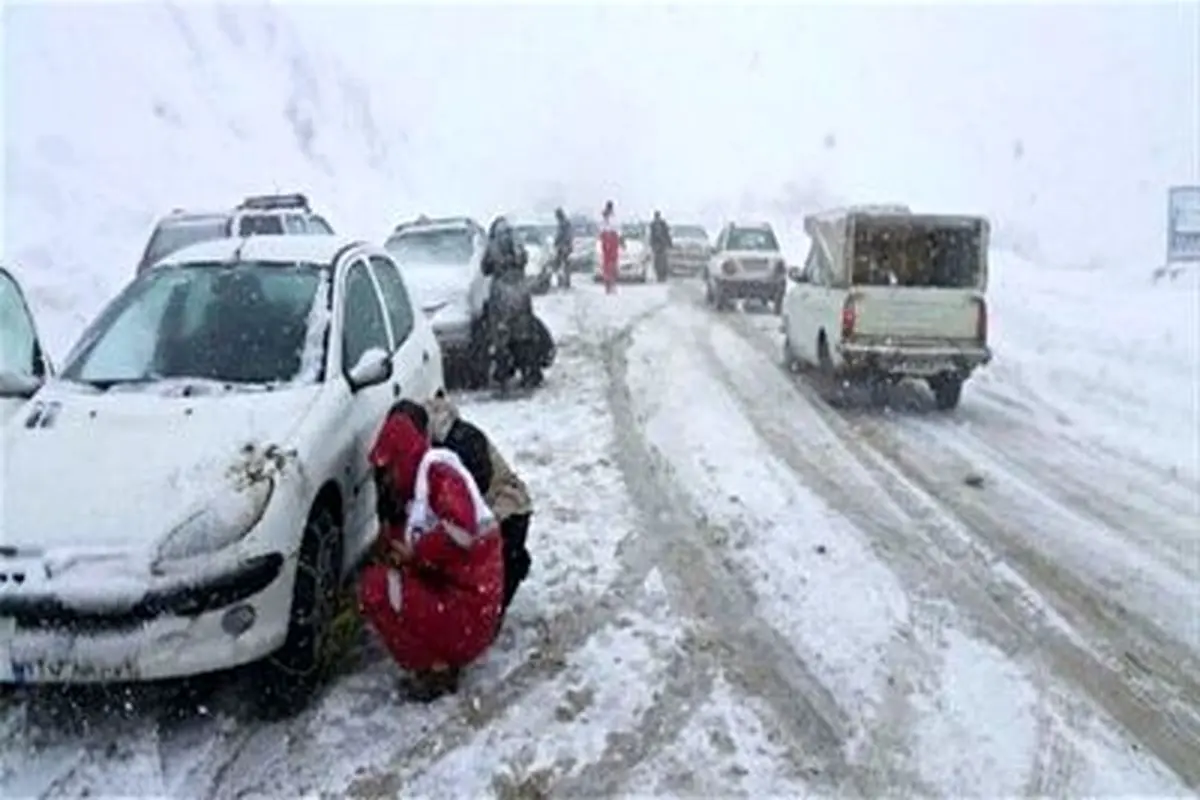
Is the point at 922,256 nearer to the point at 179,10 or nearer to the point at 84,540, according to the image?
the point at 84,540

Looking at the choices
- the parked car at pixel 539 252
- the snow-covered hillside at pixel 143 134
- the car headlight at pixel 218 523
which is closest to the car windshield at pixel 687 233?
the parked car at pixel 539 252

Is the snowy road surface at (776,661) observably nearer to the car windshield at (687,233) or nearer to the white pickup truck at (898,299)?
the white pickup truck at (898,299)

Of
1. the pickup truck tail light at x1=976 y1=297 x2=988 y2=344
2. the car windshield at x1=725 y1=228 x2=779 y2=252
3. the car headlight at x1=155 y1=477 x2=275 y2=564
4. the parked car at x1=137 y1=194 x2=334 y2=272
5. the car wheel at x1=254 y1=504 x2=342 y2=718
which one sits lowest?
the car wheel at x1=254 y1=504 x2=342 y2=718

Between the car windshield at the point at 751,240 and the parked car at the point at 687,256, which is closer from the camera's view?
the car windshield at the point at 751,240

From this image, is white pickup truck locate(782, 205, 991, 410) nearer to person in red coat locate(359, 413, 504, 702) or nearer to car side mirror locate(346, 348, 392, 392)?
car side mirror locate(346, 348, 392, 392)

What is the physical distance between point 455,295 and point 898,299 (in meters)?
4.83

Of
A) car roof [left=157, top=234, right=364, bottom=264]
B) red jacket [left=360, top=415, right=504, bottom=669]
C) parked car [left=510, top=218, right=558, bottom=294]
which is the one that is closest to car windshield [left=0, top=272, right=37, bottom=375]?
car roof [left=157, top=234, right=364, bottom=264]

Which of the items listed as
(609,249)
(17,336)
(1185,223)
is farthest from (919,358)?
(609,249)

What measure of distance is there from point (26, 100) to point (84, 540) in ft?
87.0

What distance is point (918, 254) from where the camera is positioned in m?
14.4

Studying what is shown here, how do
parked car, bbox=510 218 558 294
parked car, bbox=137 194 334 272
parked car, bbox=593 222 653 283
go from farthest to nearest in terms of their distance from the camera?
parked car, bbox=593 222 653 283
parked car, bbox=510 218 558 294
parked car, bbox=137 194 334 272

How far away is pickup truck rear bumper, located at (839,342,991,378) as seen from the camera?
13.2m

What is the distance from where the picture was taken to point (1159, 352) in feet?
56.7

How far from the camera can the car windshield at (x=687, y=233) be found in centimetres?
3656
